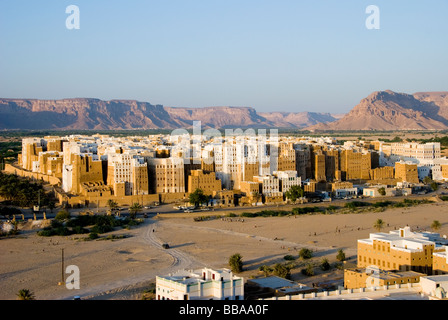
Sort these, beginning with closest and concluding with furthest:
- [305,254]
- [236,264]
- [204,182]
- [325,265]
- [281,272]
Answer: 1. [281,272]
2. [236,264]
3. [325,265]
4. [305,254]
5. [204,182]

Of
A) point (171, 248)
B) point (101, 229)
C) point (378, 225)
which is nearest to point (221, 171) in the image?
point (101, 229)

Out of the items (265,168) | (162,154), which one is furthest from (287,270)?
(162,154)

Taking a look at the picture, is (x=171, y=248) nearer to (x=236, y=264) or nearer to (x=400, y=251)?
(x=236, y=264)

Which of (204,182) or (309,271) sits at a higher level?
(204,182)

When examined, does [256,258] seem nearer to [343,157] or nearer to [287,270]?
[287,270]

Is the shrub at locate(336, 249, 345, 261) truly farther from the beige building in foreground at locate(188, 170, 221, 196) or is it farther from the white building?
the beige building in foreground at locate(188, 170, 221, 196)

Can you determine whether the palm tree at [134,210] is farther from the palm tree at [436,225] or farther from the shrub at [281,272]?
the palm tree at [436,225]

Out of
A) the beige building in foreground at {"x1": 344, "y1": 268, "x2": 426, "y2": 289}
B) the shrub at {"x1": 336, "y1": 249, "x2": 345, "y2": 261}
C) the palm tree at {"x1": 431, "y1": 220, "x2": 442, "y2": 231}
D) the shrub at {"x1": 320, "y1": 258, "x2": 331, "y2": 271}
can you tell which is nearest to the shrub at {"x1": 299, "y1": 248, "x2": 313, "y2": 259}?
the shrub at {"x1": 336, "y1": 249, "x2": 345, "y2": 261}
